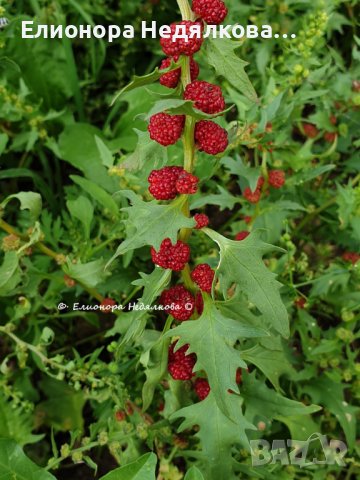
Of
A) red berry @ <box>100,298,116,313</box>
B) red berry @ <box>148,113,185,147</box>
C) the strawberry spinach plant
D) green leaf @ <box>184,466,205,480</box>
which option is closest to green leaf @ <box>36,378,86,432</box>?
the strawberry spinach plant

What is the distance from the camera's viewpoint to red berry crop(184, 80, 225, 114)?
1124 millimetres

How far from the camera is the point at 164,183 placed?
1229mm

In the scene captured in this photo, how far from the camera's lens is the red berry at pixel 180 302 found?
1401 mm

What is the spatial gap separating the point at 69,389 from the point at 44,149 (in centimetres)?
106

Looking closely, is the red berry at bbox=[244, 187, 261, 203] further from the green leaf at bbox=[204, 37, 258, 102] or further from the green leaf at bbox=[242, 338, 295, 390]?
the green leaf at bbox=[204, 37, 258, 102]

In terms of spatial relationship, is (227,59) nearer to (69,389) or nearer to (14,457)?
(14,457)

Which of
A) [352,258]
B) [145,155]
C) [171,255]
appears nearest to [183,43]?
[145,155]

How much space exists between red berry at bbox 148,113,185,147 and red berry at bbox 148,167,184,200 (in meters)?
0.07

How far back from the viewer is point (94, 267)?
5.65 feet

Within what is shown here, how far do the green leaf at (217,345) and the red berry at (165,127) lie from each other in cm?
40

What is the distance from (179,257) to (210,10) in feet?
1.65

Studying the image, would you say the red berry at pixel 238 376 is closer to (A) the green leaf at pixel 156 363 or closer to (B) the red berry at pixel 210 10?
(A) the green leaf at pixel 156 363

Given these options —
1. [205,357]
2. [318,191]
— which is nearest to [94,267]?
[205,357]

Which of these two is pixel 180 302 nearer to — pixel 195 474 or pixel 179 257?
pixel 179 257
